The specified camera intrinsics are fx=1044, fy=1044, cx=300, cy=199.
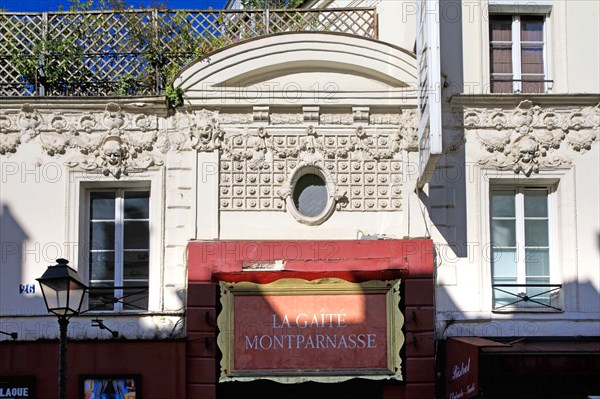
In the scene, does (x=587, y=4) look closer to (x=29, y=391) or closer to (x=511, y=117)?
(x=511, y=117)

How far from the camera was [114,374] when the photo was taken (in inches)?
487

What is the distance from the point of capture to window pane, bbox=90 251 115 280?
514 inches

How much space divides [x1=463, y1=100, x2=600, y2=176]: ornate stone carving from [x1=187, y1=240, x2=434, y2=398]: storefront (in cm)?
169

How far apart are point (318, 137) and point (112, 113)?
2590 mm

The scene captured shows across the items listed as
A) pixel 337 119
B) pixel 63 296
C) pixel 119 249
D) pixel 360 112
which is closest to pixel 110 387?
pixel 119 249

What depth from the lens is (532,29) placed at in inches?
539

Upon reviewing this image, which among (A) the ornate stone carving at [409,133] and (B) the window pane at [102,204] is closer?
(A) the ornate stone carving at [409,133]

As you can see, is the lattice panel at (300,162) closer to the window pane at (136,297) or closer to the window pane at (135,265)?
the window pane at (135,265)

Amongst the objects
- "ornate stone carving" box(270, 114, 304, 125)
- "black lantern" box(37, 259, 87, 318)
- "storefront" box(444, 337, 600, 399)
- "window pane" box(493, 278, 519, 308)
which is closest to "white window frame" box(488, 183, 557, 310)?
"window pane" box(493, 278, 519, 308)

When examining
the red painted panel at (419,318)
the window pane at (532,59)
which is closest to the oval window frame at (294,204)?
the red painted panel at (419,318)

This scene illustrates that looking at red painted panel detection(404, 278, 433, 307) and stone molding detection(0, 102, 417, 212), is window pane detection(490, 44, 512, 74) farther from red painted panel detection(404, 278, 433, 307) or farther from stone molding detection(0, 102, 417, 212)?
red painted panel detection(404, 278, 433, 307)

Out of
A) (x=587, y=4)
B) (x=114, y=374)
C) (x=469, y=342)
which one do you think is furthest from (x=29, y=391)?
(x=587, y=4)

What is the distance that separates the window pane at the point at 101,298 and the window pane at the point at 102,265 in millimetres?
116

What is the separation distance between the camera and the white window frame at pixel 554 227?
42.2ft
